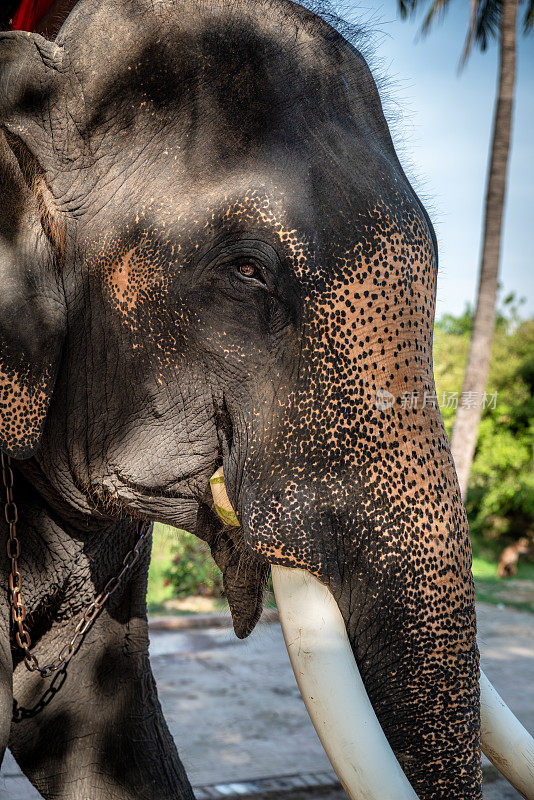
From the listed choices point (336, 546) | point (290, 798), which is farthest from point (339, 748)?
point (290, 798)

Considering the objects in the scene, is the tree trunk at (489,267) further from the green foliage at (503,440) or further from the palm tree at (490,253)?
the green foliage at (503,440)

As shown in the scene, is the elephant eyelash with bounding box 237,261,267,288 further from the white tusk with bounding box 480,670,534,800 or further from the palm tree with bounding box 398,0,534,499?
the palm tree with bounding box 398,0,534,499


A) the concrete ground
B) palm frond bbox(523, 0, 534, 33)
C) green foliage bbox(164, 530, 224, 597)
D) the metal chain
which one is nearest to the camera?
the metal chain

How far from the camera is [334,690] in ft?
4.04

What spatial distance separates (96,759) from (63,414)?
94 centimetres

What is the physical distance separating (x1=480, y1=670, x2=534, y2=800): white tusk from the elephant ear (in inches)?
35.2

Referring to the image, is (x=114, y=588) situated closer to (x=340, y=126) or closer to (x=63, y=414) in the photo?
(x=63, y=414)

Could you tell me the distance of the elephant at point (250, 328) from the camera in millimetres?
1282

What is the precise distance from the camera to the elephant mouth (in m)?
1.18

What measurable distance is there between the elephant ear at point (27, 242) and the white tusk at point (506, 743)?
89cm

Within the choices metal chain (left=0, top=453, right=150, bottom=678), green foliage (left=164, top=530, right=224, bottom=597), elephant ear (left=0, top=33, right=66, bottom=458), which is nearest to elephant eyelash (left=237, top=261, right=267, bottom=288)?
elephant ear (left=0, top=33, right=66, bottom=458)

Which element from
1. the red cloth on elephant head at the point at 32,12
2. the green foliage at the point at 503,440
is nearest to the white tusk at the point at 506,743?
the red cloth on elephant head at the point at 32,12

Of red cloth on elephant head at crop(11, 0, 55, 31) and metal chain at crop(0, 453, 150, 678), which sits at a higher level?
red cloth on elephant head at crop(11, 0, 55, 31)

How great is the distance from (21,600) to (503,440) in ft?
30.8
